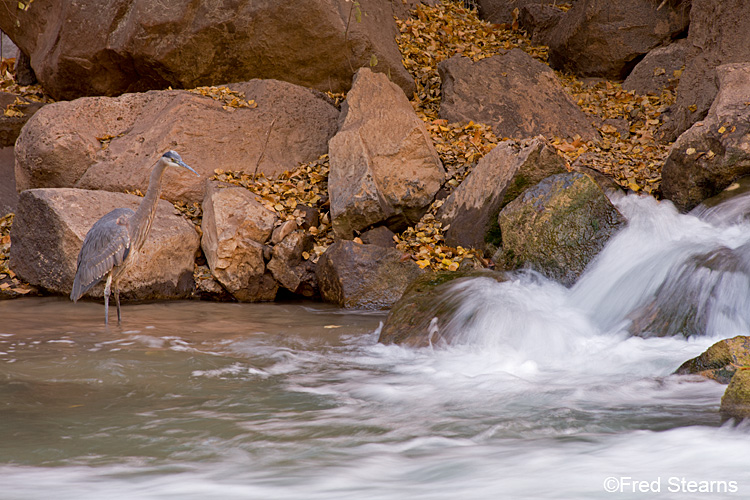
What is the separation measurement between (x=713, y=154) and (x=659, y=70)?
155 inches

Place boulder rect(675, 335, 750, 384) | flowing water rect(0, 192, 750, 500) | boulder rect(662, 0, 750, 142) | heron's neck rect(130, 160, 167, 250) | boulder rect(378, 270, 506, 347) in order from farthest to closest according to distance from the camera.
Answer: boulder rect(662, 0, 750, 142) → heron's neck rect(130, 160, 167, 250) → boulder rect(378, 270, 506, 347) → boulder rect(675, 335, 750, 384) → flowing water rect(0, 192, 750, 500)

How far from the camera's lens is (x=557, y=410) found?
3537mm

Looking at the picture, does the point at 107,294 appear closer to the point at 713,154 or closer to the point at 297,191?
the point at 297,191

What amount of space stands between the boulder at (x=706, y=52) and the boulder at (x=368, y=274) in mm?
4288

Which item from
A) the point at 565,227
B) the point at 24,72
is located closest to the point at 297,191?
the point at 565,227

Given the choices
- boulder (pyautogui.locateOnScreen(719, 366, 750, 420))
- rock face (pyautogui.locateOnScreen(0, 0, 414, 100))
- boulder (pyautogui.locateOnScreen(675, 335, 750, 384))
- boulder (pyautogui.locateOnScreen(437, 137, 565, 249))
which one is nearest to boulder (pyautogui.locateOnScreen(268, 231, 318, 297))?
boulder (pyautogui.locateOnScreen(437, 137, 565, 249))

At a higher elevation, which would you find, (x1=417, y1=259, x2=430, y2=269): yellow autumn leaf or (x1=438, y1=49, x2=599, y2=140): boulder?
(x1=438, y1=49, x2=599, y2=140): boulder

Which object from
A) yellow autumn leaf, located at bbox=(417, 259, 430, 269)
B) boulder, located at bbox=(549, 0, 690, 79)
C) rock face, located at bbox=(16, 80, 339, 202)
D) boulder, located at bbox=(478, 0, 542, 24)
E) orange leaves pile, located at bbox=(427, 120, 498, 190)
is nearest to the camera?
yellow autumn leaf, located at bbox=(417, 259, 430, 269)

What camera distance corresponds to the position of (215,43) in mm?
9203

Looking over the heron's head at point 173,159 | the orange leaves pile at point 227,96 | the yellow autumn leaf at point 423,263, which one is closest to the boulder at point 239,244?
the heron's head at point 173,159

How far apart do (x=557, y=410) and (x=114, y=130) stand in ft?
23.7

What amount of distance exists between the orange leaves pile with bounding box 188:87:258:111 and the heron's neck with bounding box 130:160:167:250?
2661 mm

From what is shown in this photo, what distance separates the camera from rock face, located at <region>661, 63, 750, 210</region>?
616 centimetres

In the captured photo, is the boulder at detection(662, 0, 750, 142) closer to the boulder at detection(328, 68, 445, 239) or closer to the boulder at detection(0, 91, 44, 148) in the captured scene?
the boulder at detection(328, 68, 445, 239)
